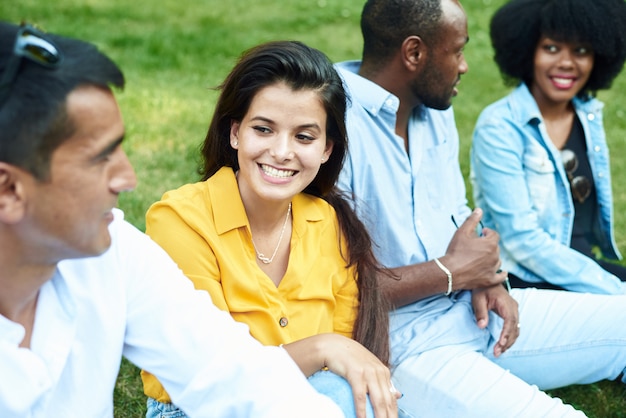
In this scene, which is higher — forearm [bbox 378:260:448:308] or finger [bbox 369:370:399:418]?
forearm [bbox 378:260:448:308]

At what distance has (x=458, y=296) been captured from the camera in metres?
3.42

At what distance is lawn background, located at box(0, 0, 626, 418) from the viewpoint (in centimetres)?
525

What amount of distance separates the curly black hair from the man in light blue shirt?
798 millimetres

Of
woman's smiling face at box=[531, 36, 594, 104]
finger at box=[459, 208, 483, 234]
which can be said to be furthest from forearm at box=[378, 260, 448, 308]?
woman's smiling face at box=[531, 36, 594, 104]

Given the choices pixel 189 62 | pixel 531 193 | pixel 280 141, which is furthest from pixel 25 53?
pixel 189 62

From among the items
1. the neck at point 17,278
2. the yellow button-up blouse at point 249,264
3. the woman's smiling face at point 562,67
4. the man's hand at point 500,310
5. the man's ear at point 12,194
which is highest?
the woman's smiling face at point 562,67

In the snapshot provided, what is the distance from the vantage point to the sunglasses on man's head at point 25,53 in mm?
1657

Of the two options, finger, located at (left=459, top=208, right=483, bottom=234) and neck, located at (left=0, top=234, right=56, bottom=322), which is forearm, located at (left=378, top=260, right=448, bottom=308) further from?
neck, located at (left=0, top=234, right=56, bottom=322)

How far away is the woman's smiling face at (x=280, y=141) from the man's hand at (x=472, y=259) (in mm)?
772

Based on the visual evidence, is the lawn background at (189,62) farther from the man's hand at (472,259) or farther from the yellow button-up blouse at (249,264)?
the yellow button-up blouse at (249,264)

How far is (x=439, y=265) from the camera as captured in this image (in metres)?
3.18

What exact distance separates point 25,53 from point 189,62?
6524 mm

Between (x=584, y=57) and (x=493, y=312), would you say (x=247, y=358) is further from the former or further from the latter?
(x=584, y=57)

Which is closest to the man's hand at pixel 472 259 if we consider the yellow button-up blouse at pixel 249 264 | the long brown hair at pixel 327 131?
the long brown hair at pixel 327 131
